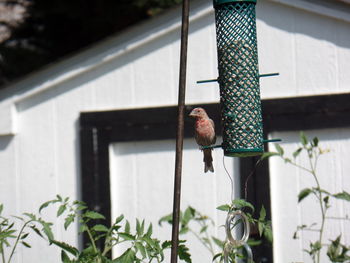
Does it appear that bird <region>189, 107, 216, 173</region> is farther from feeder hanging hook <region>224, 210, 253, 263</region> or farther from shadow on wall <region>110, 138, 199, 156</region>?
shadow on wall <region>110, 138, 199, 156</region>

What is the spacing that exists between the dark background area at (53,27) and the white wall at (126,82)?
1.57m

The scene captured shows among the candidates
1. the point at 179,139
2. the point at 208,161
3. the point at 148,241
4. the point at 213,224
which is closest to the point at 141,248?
the point at 148,241

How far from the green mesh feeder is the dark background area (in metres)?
3.06

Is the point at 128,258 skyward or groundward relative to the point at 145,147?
groundward

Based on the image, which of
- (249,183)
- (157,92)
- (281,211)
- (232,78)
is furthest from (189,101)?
(232,78)

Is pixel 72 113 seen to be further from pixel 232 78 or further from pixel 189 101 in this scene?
pixel 232 78

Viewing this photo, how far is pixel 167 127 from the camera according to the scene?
4504 mm

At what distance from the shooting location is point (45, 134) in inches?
187

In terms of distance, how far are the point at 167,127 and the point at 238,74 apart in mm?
1480

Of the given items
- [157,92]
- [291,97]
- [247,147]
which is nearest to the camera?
[247,147]

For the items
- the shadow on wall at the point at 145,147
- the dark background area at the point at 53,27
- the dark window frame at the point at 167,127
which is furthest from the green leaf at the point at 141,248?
the dark background area at the point at 53,27

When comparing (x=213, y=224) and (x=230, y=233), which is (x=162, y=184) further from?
(x=230, y=233)

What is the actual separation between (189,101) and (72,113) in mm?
891

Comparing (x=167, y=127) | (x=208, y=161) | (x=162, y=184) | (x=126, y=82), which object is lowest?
(x=162, y=184)
